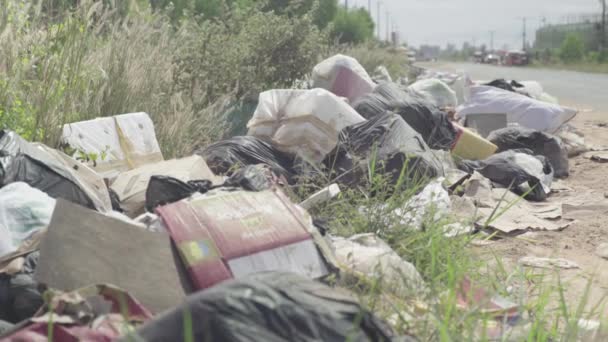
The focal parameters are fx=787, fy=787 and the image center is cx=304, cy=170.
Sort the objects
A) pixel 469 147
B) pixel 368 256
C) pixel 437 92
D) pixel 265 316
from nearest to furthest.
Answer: pixel 265 316 → pixel 368 256 → pixel 469 147 → pixel 437 92

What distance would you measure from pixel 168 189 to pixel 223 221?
2.15ft

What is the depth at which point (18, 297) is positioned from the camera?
2.56 meters

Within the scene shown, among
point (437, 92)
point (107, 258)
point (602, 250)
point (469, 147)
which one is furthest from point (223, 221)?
point (437, 92)

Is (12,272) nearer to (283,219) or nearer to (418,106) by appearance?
(283,219)

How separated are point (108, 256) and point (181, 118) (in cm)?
270

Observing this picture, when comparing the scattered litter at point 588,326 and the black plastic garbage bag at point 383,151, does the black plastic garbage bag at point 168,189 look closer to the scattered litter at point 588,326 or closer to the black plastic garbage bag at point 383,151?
the black plastic garbage bag at point 383,151

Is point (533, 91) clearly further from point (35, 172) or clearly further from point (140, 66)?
point (35, 172)

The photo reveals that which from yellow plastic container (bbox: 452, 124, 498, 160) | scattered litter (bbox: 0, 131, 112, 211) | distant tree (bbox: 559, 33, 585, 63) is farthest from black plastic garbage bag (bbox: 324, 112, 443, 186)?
distant tree (bbox: 559, 33, 585, 63)

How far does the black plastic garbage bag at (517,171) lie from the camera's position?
18.9 feet

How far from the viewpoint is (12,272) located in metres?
2.63

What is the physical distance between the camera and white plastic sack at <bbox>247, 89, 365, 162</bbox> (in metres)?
5.15

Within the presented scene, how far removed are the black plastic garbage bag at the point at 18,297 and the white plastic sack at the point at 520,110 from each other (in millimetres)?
5944

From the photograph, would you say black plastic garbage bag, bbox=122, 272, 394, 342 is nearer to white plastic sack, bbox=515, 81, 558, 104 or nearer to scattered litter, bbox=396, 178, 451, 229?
scattered litter, bbox=396, 178, 451, 229

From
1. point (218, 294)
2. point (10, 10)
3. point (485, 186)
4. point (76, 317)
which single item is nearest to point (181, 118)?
point (10, 10)
